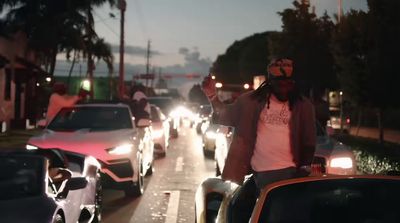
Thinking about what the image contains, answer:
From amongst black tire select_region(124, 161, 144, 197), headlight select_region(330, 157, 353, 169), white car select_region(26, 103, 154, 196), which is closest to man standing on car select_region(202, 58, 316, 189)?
headlight select_region(330, 157, 353, 169)

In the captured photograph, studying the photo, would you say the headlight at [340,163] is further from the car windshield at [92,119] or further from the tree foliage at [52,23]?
the tree foliage at [52,23]

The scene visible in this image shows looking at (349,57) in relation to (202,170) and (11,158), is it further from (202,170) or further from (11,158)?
(11,158)

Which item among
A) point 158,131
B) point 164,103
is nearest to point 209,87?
point 158,131

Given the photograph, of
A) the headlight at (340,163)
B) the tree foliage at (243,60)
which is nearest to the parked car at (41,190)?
the headlight at (340,163)

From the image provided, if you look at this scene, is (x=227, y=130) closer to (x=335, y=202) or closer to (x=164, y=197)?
(x=164, y=197)

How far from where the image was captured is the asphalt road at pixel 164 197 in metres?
10.8

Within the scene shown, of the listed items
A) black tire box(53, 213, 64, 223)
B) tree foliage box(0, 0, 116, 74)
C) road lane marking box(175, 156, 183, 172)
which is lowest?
road lane marking box(175, 156, 183, 172)

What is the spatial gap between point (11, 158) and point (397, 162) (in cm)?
825

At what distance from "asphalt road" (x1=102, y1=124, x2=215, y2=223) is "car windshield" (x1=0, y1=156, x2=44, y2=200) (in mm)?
3131

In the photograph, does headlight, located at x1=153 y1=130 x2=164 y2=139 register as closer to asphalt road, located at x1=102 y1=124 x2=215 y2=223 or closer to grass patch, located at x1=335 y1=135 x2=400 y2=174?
asphalt road, located at x1=102 y1=124 x2=215 y2=223

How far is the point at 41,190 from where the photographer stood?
7.07 m

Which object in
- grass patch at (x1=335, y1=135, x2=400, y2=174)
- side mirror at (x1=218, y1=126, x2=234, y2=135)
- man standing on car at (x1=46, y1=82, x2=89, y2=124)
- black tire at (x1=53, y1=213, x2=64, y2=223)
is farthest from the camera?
man standing on car at (x1=46, y1=82, x2=89, y2=124)

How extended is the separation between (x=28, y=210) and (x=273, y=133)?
213 centimetres

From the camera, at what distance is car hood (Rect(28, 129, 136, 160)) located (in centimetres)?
1225
